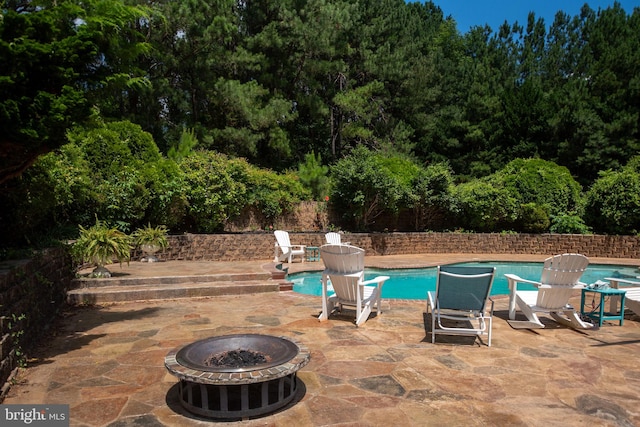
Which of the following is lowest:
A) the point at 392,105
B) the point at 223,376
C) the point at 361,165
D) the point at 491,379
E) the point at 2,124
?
the point at 491,379

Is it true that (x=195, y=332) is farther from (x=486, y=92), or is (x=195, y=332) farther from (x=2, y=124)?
(x=486, y=92)

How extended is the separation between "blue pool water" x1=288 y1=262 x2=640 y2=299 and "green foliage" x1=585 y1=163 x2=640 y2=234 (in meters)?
2.75

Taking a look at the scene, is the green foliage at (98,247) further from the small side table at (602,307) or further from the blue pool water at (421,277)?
the small side table at (602,307)

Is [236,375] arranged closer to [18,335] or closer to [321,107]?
[18,335]

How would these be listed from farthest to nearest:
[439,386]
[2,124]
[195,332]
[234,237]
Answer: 1. [234,237]
2. [195,332]
3. [439,386]
4. [2,124]

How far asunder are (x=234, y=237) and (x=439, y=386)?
9451 mm

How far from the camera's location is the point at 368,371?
4.18 m

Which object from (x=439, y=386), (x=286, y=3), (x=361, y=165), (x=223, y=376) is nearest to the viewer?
(x=223, y=376)

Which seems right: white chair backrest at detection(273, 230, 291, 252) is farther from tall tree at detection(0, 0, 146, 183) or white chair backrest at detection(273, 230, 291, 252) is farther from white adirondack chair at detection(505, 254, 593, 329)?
tall tree at detection(0, 0, 146, 183)

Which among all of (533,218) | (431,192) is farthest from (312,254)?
(533,218)

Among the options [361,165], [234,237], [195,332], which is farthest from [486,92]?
[195,332]

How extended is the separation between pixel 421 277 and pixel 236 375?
955cm

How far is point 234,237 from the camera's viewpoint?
12648 mm

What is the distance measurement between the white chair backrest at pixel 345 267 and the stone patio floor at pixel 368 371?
46 cm
